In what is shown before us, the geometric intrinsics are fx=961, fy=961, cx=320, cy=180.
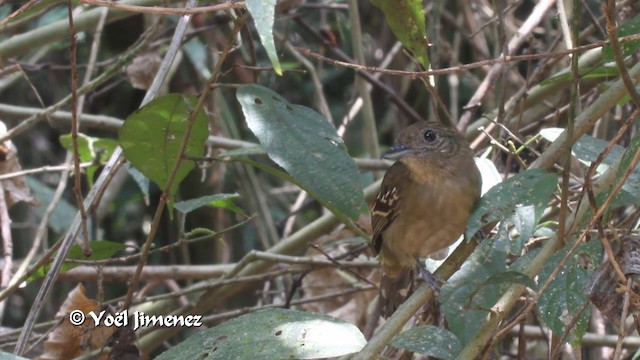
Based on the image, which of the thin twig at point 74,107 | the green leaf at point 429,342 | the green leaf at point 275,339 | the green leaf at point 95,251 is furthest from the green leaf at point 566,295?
the green leaf at point 95,251

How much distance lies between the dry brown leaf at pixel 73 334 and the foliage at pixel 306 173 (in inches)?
1.2

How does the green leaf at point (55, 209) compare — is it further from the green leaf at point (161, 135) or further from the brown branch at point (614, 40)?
the brown branch at point (614, 40)

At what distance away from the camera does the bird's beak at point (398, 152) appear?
12.1 ft

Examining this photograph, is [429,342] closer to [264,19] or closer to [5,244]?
[264,19]

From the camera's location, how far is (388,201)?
3854mm

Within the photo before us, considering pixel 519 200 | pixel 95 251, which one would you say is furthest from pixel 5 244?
pixel 519 200

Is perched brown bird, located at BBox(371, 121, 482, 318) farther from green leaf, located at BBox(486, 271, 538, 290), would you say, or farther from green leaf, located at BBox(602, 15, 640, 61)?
green leaf, located at BBox(486, 271, 538, 290)

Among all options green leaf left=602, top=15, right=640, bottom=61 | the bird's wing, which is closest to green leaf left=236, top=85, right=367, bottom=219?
green leaf left=602, top=15, right=640, bottom=61

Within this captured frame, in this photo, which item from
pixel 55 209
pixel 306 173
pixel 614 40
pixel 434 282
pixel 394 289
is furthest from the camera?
pixel 55 209

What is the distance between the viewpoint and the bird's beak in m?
3.69

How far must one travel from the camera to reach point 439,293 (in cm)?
261

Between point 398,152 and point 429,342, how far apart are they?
147 cm

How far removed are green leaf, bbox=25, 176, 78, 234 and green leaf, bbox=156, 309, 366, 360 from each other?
3.21 meters

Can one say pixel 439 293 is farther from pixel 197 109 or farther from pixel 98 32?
pixel 98 32
